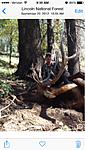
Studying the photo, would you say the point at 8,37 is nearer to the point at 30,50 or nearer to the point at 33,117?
the point at 30,50

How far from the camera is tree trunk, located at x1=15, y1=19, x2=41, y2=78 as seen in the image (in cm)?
146

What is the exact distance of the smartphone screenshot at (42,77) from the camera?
1.28m

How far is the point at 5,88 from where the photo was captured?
4.50 feet

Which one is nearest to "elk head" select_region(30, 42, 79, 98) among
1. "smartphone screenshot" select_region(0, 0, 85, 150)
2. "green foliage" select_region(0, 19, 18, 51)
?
"smartphone screenshot" select_region(0, 0, 85, 150)

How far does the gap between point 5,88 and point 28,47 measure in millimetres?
216

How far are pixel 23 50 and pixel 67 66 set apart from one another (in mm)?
180

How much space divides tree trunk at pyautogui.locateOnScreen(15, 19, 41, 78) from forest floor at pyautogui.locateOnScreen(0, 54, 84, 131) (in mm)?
54

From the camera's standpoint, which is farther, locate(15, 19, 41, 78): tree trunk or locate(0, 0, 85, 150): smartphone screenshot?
locate(15, 19, 41, 78): tree trunk
